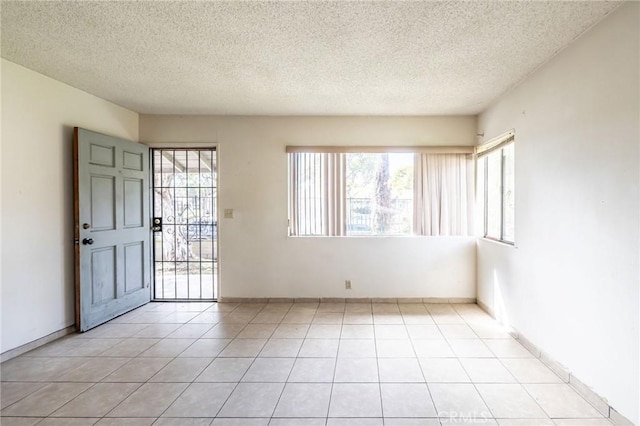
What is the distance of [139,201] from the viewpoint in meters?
4.20

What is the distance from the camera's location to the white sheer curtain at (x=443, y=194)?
4.33m

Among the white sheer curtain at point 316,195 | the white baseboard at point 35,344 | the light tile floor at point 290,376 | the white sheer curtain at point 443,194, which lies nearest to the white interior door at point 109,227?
the white baseboard at point 35,344

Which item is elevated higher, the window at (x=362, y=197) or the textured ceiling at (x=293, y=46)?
the textured ceiling at (x=293, y=46)

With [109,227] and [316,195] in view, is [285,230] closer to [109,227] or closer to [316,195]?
[316,195]

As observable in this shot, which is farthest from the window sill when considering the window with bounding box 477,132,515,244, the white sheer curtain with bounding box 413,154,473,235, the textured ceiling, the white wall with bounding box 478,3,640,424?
the textured ceiling

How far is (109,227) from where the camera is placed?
3.68 metres

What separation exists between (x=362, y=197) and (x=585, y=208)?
2.55 metres

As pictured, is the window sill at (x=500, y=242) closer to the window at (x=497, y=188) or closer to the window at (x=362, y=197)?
the window at (x=497, y=188)

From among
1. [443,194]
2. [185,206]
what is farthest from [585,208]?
[185,206]

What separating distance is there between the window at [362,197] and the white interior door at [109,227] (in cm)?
198

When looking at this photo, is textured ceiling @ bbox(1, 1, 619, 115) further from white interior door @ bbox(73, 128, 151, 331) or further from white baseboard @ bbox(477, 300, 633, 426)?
white baseboard @ bbox(477, 300, 633, 426)

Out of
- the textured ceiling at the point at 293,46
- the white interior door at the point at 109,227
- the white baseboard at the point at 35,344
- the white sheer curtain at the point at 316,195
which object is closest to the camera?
the textured ceiling at the point at 293,46

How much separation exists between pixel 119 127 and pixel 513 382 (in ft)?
16.2

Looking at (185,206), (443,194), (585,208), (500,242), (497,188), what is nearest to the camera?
(585,208)
